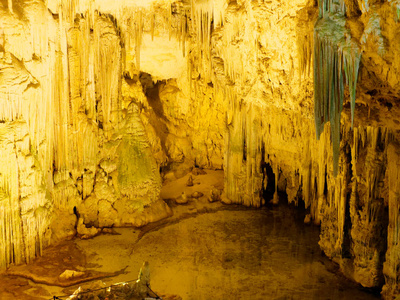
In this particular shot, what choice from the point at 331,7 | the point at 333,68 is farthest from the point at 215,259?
the point at 331,7

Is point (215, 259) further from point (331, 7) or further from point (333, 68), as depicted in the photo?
point (331, 7)

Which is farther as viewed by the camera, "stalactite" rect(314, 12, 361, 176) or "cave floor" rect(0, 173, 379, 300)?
"cave floor" rect(0, 173, 379, 300)

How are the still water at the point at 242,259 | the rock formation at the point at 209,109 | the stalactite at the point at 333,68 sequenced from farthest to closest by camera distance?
the still water at the point at 242,259, the rock formation at the point at 209,109, the stalactite at the point at 333,68

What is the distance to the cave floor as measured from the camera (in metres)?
8.02

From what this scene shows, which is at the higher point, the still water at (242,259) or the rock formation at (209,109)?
the rock formation at (209,109)

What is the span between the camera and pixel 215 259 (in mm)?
9188

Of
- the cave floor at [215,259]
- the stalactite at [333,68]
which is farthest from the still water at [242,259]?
the stalactite at [333,68]

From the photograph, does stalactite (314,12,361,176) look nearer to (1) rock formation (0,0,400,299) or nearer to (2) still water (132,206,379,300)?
(1) rock formation (0,0,400,299)

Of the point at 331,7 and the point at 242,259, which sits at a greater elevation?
the point at 331,7

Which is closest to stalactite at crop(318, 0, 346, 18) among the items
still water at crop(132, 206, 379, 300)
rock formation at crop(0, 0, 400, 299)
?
rock formation at crop(0, 0, 400, 299)

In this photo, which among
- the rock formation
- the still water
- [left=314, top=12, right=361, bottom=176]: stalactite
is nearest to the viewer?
[left=314, top=12, right=361, bottom=176]: stalactite

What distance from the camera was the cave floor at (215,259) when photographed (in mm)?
8016

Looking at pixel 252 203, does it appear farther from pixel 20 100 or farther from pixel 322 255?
pixel 20 100

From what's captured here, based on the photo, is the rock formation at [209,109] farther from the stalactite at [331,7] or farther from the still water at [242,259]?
the still water at [242,259]
